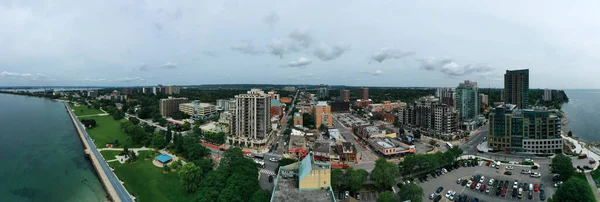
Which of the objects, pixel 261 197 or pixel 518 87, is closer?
pixel 261 197

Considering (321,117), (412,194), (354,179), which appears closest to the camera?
(412,194)

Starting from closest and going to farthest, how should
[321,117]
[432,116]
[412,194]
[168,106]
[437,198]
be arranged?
[412,194], [437,198], [432,116], [321,117], [168,106]

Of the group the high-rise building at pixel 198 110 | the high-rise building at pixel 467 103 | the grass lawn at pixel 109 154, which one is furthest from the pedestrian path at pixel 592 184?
the high-rise building at pixel 198 110

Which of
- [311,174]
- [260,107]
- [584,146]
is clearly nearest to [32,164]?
[260,107]

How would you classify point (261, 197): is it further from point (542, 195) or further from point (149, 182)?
point (542, 195)

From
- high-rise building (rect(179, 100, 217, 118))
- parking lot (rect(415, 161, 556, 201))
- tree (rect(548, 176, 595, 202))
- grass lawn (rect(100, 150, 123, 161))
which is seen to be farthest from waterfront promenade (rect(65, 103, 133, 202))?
tree (rect(548, 176, 595, 202))

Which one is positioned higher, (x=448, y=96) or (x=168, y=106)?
(x=448, y=96)

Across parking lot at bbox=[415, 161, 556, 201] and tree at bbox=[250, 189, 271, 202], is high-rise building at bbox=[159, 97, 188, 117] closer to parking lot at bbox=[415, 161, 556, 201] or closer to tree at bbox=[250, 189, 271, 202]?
tree at bbox=[250, 189, 271, 202]

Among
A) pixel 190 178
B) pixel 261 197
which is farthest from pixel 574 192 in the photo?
pixel 190 178

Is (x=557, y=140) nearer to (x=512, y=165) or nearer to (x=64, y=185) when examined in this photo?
(x=512, y=165)
